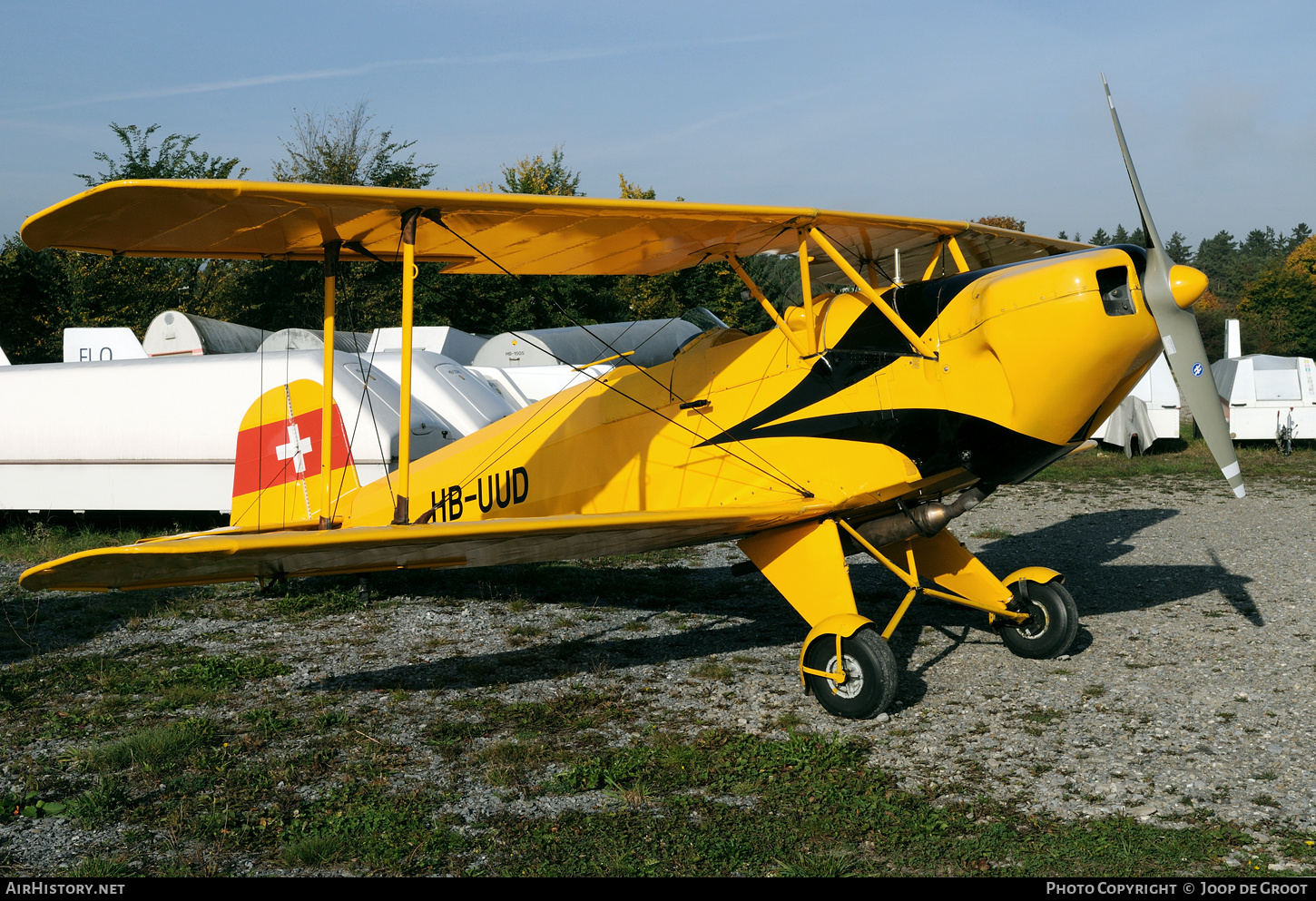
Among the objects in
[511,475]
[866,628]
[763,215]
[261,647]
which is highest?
[763,215]

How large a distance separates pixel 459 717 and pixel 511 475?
6.83 feet

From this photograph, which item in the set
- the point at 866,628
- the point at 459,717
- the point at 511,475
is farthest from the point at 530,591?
the point at 866,628

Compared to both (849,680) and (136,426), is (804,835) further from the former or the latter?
(136,426)

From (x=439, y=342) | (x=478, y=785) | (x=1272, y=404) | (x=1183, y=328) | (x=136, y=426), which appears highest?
(x=439, y=342)

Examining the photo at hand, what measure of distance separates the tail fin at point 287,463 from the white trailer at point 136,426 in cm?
239

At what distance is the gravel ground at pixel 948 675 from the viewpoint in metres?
3.93

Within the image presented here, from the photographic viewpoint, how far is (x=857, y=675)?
488cm

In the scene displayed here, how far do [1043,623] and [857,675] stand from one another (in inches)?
69.5

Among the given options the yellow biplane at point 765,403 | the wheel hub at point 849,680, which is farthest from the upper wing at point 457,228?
the wheel hub at point 849,680

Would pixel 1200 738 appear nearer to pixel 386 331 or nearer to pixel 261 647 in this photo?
pixel 261 647

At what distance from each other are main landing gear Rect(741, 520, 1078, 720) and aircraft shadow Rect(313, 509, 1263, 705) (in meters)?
0.38

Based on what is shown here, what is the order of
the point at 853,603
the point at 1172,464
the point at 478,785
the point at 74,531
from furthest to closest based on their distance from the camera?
the point at 1172,464 < the point at 74,531 < the point at 853,603 < the point at 478,785

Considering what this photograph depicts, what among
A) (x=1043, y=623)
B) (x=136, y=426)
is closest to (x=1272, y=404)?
(x=1043, y=623)

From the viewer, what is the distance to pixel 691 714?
501cm
